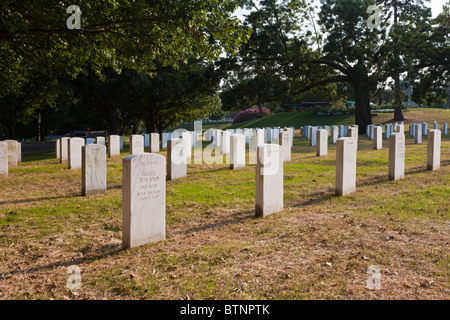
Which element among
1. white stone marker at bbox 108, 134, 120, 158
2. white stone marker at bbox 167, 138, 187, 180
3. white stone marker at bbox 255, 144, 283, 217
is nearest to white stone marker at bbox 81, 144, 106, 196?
white stone marker at bbox 167, 138, 187, 180

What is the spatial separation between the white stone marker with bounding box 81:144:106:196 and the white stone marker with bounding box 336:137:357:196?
5536 millimetres

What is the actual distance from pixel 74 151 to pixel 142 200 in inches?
353

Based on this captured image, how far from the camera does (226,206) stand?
24.9ft

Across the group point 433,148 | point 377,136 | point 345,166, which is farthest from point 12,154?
point 377,136

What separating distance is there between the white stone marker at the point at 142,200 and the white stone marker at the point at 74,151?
8.62 metres

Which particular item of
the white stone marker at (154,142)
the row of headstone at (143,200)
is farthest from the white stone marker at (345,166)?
the white stone marker at (154,142)

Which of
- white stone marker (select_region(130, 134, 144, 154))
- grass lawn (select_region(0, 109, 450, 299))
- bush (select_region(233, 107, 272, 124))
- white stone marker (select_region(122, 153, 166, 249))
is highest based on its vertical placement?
bush (select_region(233, 107, 272, 124))

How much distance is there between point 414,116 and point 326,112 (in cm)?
1032

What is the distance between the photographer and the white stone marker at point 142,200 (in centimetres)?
518

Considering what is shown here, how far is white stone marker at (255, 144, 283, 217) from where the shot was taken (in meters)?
6.72

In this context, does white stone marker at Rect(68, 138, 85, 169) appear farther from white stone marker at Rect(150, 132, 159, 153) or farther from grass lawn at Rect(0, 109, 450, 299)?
white stone marker at Rect(150, 132, 159, 153)

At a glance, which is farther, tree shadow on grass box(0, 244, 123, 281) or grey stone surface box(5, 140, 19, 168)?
grey stone surface box(5, 140, 19, 168)

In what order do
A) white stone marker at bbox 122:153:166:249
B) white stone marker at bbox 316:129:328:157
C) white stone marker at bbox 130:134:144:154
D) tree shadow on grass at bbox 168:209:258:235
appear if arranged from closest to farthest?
white stone marker at bbox 122:153:166:249 → tree shadow on grass at bbox 168:209:258:235 → white stone marker at bbox 130:134:144:154 → white stone marker at bbox 316:129:328:157

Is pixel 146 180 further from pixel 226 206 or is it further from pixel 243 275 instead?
pixel 226 206
